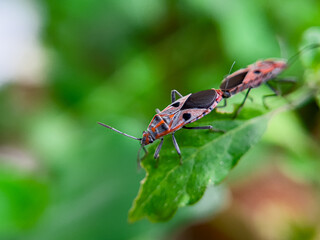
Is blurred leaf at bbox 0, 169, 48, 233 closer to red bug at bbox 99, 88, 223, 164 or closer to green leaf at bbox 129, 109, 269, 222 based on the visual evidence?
red bug at bbox 99, 88, 223, 164

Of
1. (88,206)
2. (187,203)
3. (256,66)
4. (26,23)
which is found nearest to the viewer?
(187,203)

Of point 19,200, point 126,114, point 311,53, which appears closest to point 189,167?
point 311,53

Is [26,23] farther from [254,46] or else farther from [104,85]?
[254,46]

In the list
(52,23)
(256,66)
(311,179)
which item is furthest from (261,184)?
(52,23)

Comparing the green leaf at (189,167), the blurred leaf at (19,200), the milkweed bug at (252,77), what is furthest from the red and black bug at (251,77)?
the blurred leaf at (19,200)

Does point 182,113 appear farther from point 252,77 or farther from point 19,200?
point 19,200

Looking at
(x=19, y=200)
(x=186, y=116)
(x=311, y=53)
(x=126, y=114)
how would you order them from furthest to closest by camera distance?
(x=126, y=114) < (x=19, y=200) < (x=311, y=53) < (x=186, y=116)

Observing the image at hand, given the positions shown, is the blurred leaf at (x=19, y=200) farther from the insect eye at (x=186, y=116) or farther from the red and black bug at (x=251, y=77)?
the red and black bug at (x=251, y=77)
